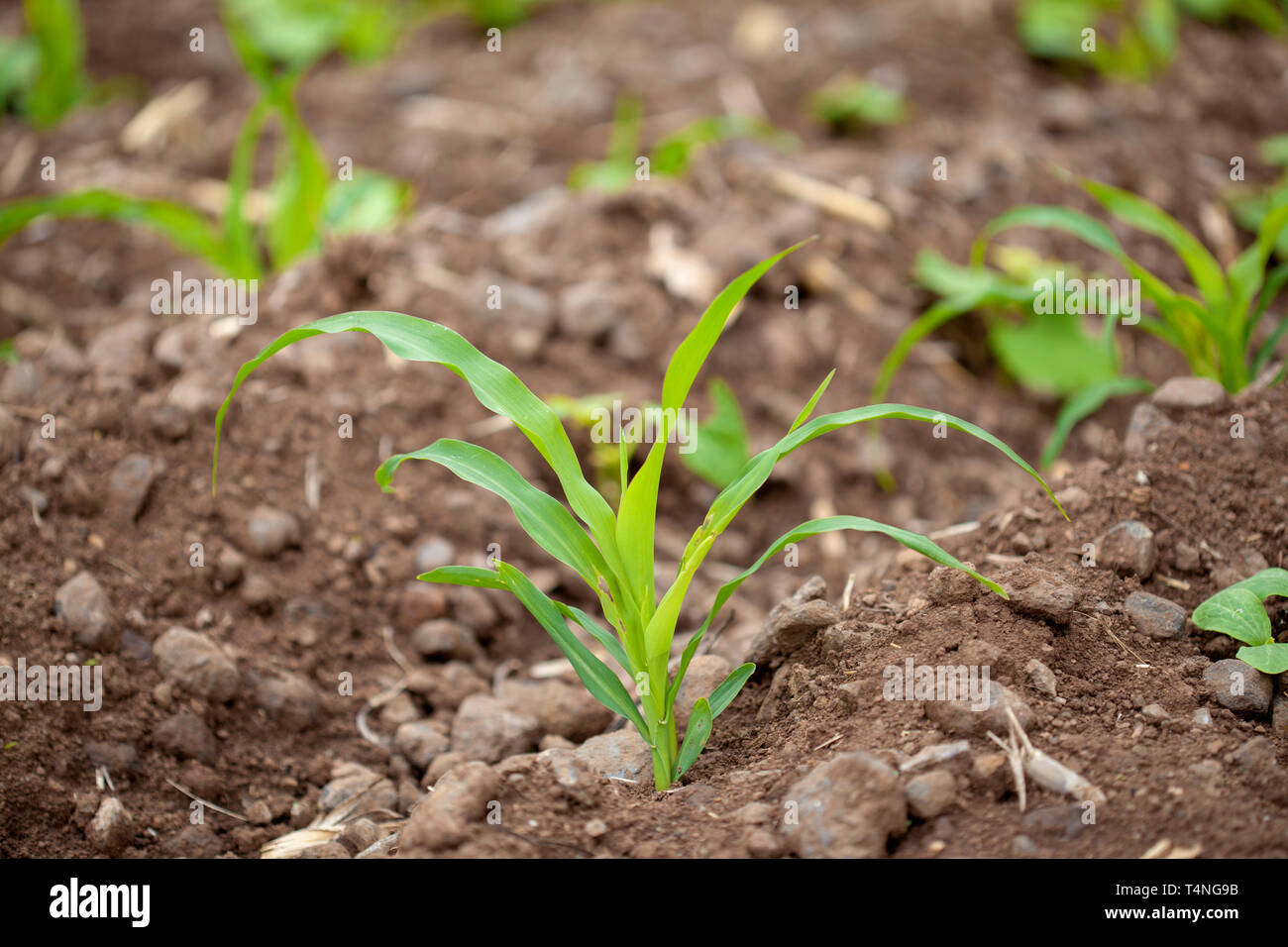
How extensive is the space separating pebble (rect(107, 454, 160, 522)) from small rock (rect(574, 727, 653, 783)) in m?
0.94

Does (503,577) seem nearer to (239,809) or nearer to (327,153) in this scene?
(239,809)

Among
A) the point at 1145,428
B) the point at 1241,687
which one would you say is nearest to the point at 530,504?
the point at 1241,687

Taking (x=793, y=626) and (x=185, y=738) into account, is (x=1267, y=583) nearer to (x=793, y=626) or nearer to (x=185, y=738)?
(x=793, y=626)

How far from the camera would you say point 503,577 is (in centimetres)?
133

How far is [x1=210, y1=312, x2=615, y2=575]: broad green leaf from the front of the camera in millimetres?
1310

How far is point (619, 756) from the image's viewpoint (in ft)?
4.72

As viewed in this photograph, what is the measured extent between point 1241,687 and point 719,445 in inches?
42.6

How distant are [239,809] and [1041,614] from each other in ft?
4.08

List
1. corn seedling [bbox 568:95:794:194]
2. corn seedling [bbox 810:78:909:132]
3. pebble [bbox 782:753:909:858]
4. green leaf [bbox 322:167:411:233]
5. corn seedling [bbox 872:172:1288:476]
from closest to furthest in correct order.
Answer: pebble [bbox 782:753:909:858], corn seedling [bbox 872:172:1288:476], green leaf [bbox 322:167:411:233], corn seedling [bbox 568:95:794:194], corn seedling [bbox 810:78:909:132]

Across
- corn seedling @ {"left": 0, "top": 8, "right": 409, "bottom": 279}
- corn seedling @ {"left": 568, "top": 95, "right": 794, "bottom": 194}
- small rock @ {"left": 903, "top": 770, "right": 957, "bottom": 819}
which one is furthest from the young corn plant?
corn seedling @ {"left": 568, "top": 95, "right": 794, "bottom": 194}

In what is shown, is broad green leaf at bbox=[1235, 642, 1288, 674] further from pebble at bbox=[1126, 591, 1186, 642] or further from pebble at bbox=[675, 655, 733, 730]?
pebble at bbox=[675, 655, 733, 730]

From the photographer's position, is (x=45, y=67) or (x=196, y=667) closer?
(x=196, y=667)

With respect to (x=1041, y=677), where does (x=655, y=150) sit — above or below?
above
